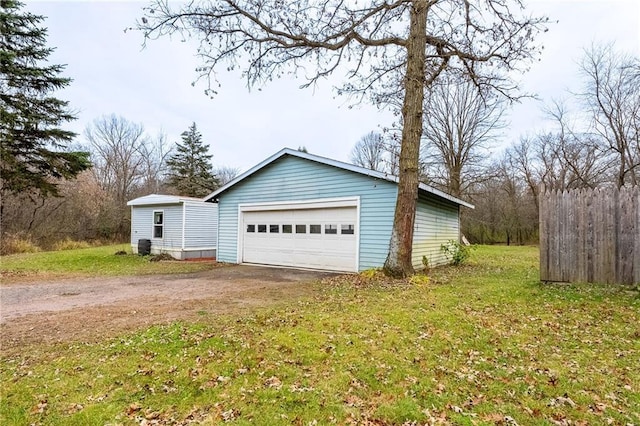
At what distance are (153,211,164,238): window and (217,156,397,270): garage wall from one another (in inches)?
162

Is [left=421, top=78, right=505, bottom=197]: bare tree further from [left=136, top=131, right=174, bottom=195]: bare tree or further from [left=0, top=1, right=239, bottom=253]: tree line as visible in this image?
[left=136, top=131, right=174, bottom=195]: bare tree

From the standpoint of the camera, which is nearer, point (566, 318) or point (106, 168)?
point (566, 318)

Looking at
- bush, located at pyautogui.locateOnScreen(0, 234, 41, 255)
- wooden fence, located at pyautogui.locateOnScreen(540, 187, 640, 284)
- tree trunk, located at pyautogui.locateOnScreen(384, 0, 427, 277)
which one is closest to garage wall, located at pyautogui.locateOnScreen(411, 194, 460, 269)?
tree trunk, located at pyautogui.locateOnScreen(384, 0, 427, 277)

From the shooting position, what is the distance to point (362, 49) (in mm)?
9906

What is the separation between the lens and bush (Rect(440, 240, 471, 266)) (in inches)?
516

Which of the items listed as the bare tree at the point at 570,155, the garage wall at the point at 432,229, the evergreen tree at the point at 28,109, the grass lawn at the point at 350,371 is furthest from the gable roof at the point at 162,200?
the bare tree at the point at 570,155

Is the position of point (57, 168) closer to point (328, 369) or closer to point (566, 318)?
point (328, 369)

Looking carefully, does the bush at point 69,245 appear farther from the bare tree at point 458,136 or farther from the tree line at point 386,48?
the bare tree at point 458,136

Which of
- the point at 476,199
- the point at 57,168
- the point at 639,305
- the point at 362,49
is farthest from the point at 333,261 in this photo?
the point at 476,199

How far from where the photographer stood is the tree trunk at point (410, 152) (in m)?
8.48

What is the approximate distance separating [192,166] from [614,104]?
104 feet

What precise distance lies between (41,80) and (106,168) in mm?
16037

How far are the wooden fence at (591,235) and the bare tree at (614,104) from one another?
16860mm

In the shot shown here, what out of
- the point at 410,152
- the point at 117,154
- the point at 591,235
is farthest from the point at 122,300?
the point at 117,154
